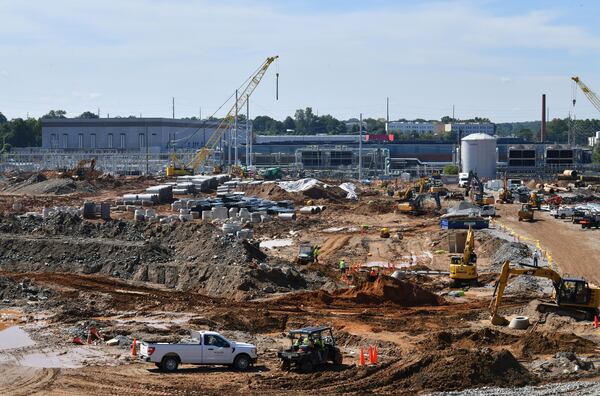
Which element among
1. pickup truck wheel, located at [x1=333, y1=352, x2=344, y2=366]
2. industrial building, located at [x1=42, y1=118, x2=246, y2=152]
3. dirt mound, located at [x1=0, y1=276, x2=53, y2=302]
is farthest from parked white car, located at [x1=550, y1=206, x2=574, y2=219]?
industrial building, located at [x1=42, y1=118, x2=246, y2=152]

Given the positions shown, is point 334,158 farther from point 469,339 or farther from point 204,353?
point 204,353

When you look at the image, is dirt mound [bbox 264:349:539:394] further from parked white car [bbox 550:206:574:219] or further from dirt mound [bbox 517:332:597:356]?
parked white car [bbox 550:206:574:219]

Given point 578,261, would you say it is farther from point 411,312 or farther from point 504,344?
point 504,344

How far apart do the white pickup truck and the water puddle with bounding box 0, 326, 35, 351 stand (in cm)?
502

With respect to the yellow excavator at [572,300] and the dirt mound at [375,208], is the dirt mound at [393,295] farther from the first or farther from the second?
the dirt mound at [375,208]

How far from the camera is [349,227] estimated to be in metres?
70.8

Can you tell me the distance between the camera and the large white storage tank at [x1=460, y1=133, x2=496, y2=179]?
14550 cm

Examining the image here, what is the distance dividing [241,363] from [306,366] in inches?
68.1

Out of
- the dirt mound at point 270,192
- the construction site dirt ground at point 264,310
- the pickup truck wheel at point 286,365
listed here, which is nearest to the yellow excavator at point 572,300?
the construction site dirt ground at point 264,310

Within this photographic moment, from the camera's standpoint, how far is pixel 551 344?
27.5 meters

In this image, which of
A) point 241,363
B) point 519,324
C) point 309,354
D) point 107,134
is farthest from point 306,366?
point 107,134

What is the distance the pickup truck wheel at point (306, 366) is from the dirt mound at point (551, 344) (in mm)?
5968

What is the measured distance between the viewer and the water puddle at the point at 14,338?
28.6m

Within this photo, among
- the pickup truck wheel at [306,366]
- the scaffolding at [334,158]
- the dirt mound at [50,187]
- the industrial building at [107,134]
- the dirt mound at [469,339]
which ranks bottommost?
the dirt mound at [469,339]
